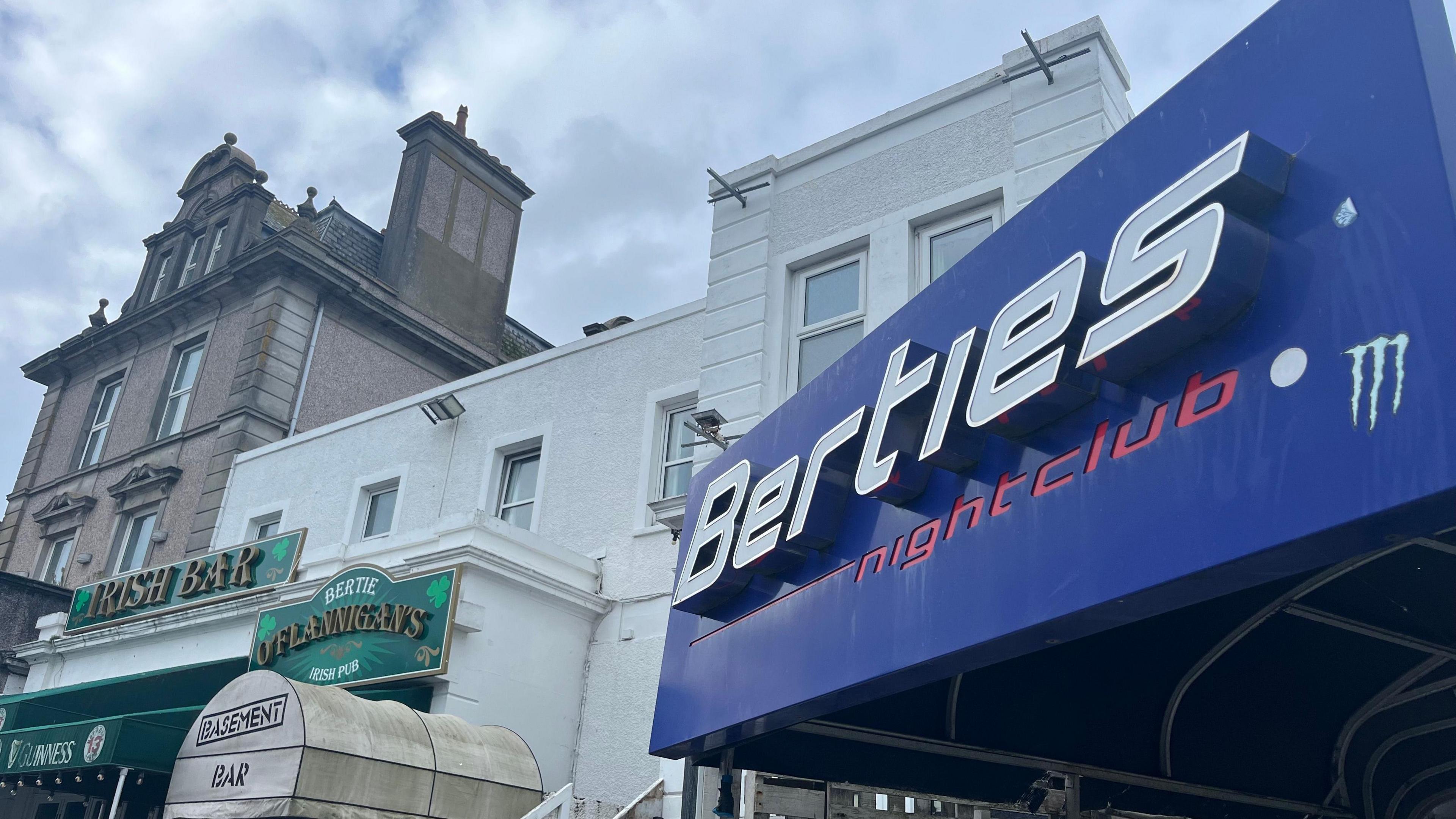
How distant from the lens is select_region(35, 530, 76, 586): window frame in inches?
805

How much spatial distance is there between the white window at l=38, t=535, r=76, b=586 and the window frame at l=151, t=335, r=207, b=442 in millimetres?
2621

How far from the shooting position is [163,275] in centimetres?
2317

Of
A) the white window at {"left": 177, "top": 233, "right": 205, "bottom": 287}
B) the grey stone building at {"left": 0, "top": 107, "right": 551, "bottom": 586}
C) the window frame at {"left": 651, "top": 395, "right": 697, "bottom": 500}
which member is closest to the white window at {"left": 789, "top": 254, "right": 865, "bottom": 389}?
the window frame at {"left": 651, "top": 395, "right": 697, "bottom": 500}

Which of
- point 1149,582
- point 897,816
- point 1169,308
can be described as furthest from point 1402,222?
point 897,816

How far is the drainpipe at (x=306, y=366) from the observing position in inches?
750

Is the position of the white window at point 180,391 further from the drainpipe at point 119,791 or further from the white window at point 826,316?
the white window at point 826,316

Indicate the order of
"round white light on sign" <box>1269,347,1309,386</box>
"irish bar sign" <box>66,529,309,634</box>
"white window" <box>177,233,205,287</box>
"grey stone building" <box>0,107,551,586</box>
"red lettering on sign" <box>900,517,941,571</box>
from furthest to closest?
1. "white window" <box>177,233,205,287</box>
2. "grey stone building" <box>0,107,551,586</box>
3. "irish bar sign" <box>66,529,309,634</box>
4. "red lettering on sign" <box>900,517,941,571</box>
5. "round white light on sign" <box>1269,347,1309,386</box>

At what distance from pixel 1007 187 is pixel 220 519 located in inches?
548

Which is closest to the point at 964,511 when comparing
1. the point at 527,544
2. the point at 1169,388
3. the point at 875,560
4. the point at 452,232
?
the point at 875,560

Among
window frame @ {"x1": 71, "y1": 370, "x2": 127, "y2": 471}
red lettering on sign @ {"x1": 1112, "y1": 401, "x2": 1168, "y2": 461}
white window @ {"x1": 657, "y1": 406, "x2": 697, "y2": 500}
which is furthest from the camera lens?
window frame @ {"x1": 71, "y1": 370, "x2": 127, "y2": 471}

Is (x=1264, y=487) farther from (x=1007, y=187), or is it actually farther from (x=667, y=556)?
(x=667, y=556)

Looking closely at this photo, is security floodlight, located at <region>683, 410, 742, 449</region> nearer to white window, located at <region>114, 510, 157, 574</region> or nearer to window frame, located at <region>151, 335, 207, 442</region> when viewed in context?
window frame, located at <region>151, 335, 207, 442</region>

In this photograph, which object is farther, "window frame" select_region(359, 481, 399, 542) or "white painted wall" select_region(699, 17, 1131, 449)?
"window frame" select_region(359, 481, 399, 542)

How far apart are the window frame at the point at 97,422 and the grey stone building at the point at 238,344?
0.04m
